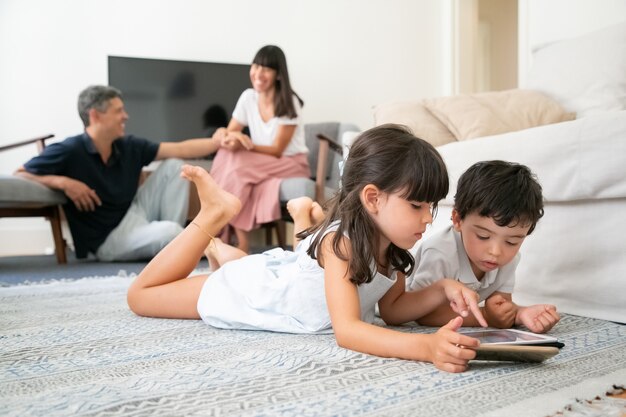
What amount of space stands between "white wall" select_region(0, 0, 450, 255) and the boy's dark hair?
3.19 metres

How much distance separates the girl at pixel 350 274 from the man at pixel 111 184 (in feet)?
5.10

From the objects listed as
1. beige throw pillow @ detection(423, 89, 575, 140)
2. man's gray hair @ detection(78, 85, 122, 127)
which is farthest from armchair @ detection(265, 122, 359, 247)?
man's gray hair @ detection(78, 85, 122, 127)

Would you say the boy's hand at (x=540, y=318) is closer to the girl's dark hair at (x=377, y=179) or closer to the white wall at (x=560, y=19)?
the girl's dark hair at (x=377, y=179)

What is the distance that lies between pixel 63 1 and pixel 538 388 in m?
3.85

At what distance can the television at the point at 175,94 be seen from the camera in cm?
373

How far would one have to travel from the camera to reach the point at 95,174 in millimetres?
3062

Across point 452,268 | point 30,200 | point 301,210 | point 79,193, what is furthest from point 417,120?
point 30,200

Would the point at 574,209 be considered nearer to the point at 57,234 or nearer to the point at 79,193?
the point at 79,193

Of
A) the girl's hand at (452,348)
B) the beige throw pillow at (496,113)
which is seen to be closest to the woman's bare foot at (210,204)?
the girl's hand at (452,348)

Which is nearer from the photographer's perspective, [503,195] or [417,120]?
[503,195]

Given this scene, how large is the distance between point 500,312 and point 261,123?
212 centimetres

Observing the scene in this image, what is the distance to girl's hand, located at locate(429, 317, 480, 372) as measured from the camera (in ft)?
2.89

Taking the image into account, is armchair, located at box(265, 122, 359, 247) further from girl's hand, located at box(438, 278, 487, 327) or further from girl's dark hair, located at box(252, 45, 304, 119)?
girl's hand, located at box(438, 278, 487, 327)

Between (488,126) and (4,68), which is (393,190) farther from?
(4,68)
